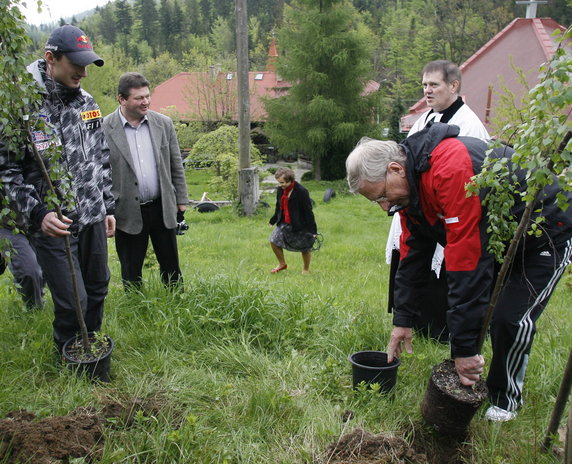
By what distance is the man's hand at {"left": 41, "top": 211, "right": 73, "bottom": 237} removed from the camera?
116 inches

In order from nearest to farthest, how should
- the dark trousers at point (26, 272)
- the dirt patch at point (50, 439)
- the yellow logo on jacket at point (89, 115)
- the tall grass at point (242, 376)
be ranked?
1. the dirt patch at point (50, 439)
2. the tall grass at point (242, 376)
3. the yellow logo on jacket at point (89, 115)
4. the dark trousers at point (26, 272)

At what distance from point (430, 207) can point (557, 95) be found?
0.96 meters

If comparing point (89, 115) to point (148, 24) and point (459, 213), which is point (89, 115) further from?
point (148, 24)

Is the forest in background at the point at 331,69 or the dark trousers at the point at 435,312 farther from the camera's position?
the forest in background at the point at 331,69

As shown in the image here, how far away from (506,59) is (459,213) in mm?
23934

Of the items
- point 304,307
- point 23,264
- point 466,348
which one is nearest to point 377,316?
point 304,307

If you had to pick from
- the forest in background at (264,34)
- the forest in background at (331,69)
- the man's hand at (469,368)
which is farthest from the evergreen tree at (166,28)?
the man's hand at (469,368)

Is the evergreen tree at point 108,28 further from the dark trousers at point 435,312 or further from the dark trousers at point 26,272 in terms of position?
the dark trousers at point 435,312

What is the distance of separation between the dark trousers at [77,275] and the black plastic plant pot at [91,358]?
0.15 m

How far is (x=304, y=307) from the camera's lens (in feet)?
14.2

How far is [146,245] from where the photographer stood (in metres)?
4.75

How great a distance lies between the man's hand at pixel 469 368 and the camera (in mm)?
2580

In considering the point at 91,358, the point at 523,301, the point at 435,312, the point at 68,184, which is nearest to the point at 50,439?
the point at 91,358

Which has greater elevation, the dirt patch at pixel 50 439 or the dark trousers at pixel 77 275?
the dark trousers at pixel 77 275
